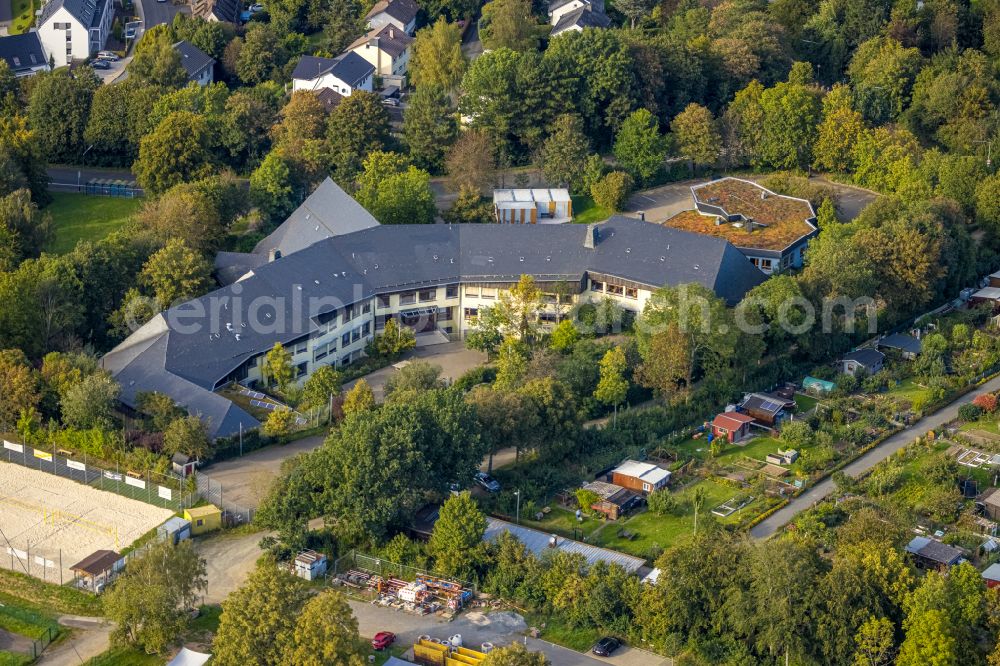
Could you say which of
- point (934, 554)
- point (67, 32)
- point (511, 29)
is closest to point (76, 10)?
point (67, 32)

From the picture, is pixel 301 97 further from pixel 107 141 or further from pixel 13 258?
pixel 13 258

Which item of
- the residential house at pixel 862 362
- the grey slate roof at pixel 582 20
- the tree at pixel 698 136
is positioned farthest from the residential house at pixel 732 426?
the grey slate roof at pixel 582 20

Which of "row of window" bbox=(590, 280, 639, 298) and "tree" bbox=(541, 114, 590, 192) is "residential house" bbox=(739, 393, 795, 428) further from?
"tree" bbox=(541, 114, 590, 192)

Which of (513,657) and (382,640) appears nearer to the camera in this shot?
(513,657)

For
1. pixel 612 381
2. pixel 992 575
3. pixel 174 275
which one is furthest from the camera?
pixel 174 275

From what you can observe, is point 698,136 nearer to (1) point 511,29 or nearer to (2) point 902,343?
(1) point 511,29

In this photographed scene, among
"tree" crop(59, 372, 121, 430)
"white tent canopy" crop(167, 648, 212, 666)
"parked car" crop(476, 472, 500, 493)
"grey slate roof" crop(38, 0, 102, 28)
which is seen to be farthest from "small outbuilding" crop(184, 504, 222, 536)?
"grey slate roof" crop(38, 0, 102, 28)
